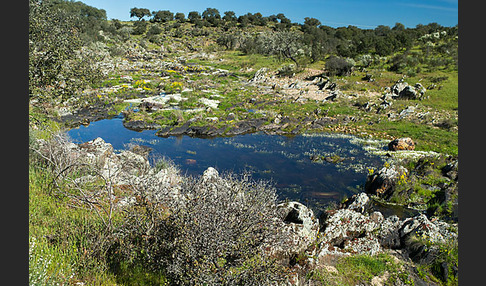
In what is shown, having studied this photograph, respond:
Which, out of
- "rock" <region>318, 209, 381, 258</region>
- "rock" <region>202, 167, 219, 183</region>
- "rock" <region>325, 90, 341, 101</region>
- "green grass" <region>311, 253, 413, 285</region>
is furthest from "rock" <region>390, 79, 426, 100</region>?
"green grass" <region>311, 253, 413, 285</region>

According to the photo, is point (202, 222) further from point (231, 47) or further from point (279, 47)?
point (231, 47)

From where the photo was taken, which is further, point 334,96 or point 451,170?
point 334,96

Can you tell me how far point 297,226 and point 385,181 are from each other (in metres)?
10.0

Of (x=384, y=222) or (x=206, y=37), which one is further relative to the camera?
(x=206, y=37)

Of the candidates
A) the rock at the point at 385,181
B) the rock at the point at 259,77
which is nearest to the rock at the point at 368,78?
the rock at the point at 259,77

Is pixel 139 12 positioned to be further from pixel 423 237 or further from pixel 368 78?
pixel 423 237

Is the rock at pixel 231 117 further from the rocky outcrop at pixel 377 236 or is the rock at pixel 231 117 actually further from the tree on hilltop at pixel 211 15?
the tree on hilltop at pixel 211 15

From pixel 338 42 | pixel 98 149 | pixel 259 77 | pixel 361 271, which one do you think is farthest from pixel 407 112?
pixel 338 42

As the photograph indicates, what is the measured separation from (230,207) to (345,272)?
4209 millimetres

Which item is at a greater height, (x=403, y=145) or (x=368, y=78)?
(x=368, y=78)

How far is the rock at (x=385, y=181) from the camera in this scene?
15.7 metres

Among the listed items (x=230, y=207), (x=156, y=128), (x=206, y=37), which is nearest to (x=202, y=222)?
(x=230, y=207)

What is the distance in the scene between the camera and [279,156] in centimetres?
2241

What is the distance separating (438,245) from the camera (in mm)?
8688
